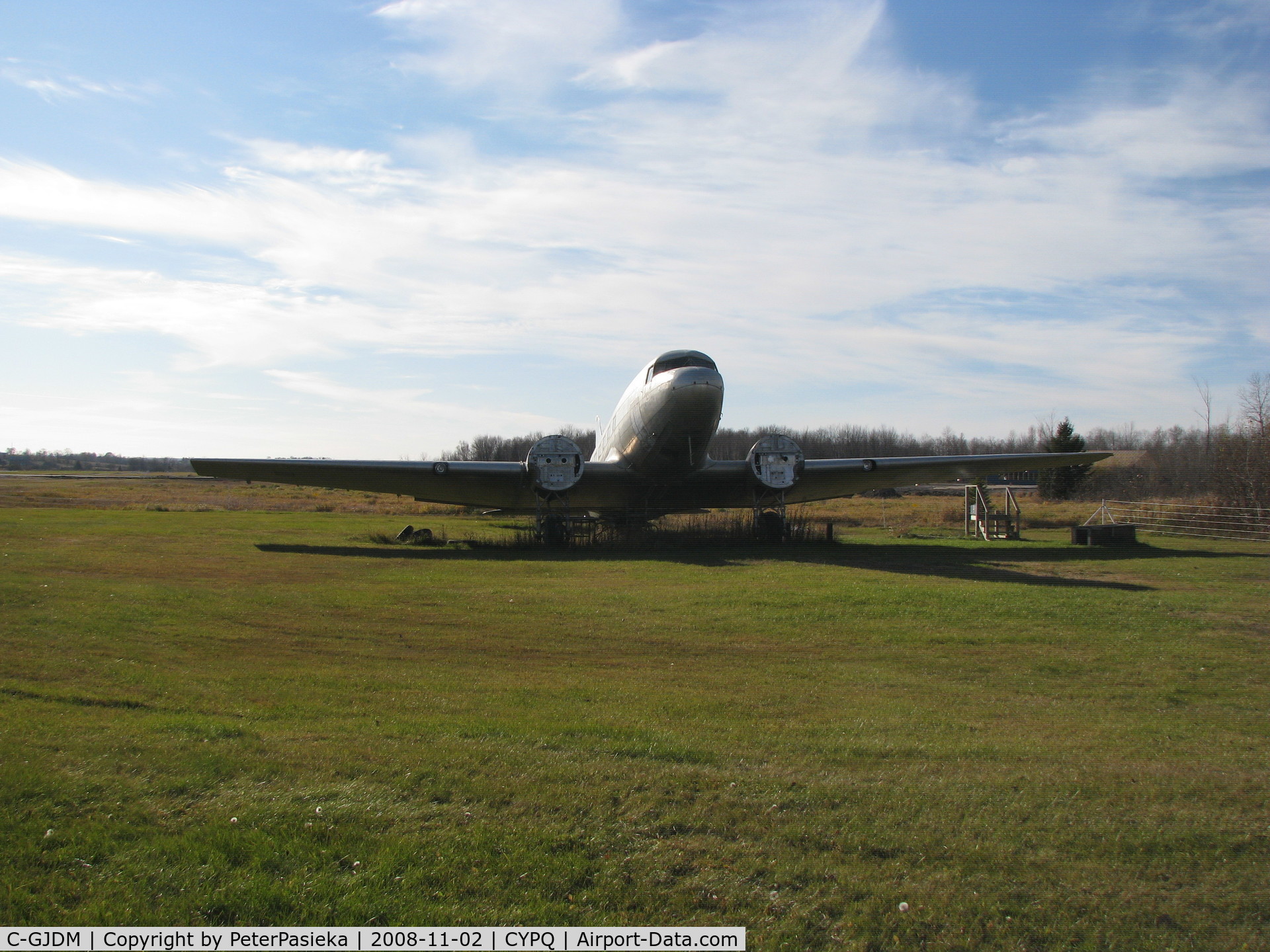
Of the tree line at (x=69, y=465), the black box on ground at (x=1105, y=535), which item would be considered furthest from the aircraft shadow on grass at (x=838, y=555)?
the tree line at (x=69, y=465)

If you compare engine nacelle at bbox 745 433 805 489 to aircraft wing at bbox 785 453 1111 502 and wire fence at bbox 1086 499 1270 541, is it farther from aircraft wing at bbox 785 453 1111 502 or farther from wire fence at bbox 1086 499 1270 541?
wire fence at bbox 1086 499 1270 541

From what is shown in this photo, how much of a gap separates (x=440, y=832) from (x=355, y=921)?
80cm

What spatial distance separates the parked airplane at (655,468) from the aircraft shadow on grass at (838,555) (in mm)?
1819

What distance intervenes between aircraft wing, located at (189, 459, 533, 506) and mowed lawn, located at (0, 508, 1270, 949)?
10419 mm

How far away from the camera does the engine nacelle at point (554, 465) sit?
23.0 metres

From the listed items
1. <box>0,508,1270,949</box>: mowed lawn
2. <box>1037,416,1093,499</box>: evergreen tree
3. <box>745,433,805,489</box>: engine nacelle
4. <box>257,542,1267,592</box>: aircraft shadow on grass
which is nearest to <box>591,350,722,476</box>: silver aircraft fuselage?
<box>745,433,805,489</box>: engine nacelle

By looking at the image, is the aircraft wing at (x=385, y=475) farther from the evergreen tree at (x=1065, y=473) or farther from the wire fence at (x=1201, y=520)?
the evergreen tree at (x=1065, y=473)

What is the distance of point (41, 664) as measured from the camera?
7828 mm

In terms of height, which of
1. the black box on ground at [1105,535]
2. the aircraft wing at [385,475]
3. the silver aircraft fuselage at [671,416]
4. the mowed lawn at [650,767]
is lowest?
the mowed lawn at [650,767]

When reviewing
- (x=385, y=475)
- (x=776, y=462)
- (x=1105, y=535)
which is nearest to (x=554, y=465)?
(x=385, y=475)

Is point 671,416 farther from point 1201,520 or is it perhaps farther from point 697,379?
point 1201,520

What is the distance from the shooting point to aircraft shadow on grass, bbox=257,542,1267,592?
17.9 meters

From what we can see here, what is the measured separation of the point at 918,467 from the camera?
24203 millimetres

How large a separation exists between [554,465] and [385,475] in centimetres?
491
